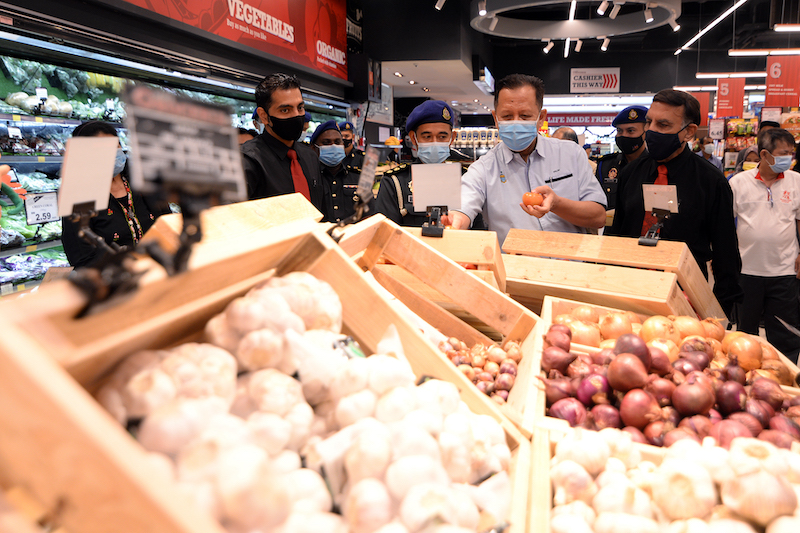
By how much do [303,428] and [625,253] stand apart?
5.74 feet

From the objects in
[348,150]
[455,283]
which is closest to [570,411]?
[455,283]

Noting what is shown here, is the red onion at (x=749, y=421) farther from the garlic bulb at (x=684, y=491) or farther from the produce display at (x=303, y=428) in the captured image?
the produce display at (x=303, y=428)

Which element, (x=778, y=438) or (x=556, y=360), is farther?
(x=556, y=360)

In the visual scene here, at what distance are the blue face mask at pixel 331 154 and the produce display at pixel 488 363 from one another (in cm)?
332

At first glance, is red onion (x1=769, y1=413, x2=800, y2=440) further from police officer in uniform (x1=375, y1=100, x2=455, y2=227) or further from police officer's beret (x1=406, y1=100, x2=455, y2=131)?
police officer's beret (x1=406, y1=100, x2=455, y2=131)

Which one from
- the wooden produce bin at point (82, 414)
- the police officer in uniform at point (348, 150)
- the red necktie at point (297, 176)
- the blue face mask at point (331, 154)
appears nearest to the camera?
the wooden produce bin at point (82, 414)

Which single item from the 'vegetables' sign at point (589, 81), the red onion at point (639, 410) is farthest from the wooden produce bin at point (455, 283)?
the 'vegetables' sign at point (589, 81)

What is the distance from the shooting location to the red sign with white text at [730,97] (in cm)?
1148

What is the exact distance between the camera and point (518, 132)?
8.89 ft

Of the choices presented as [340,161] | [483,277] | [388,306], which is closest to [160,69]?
[340,161]

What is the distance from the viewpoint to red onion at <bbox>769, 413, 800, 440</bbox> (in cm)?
113

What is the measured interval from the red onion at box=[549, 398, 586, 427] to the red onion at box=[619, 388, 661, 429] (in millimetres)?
100

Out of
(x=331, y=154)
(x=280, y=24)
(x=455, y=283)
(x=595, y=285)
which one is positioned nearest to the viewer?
(x=455, y=283)

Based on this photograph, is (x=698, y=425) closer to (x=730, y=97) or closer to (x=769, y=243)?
(x=769, y=243)
